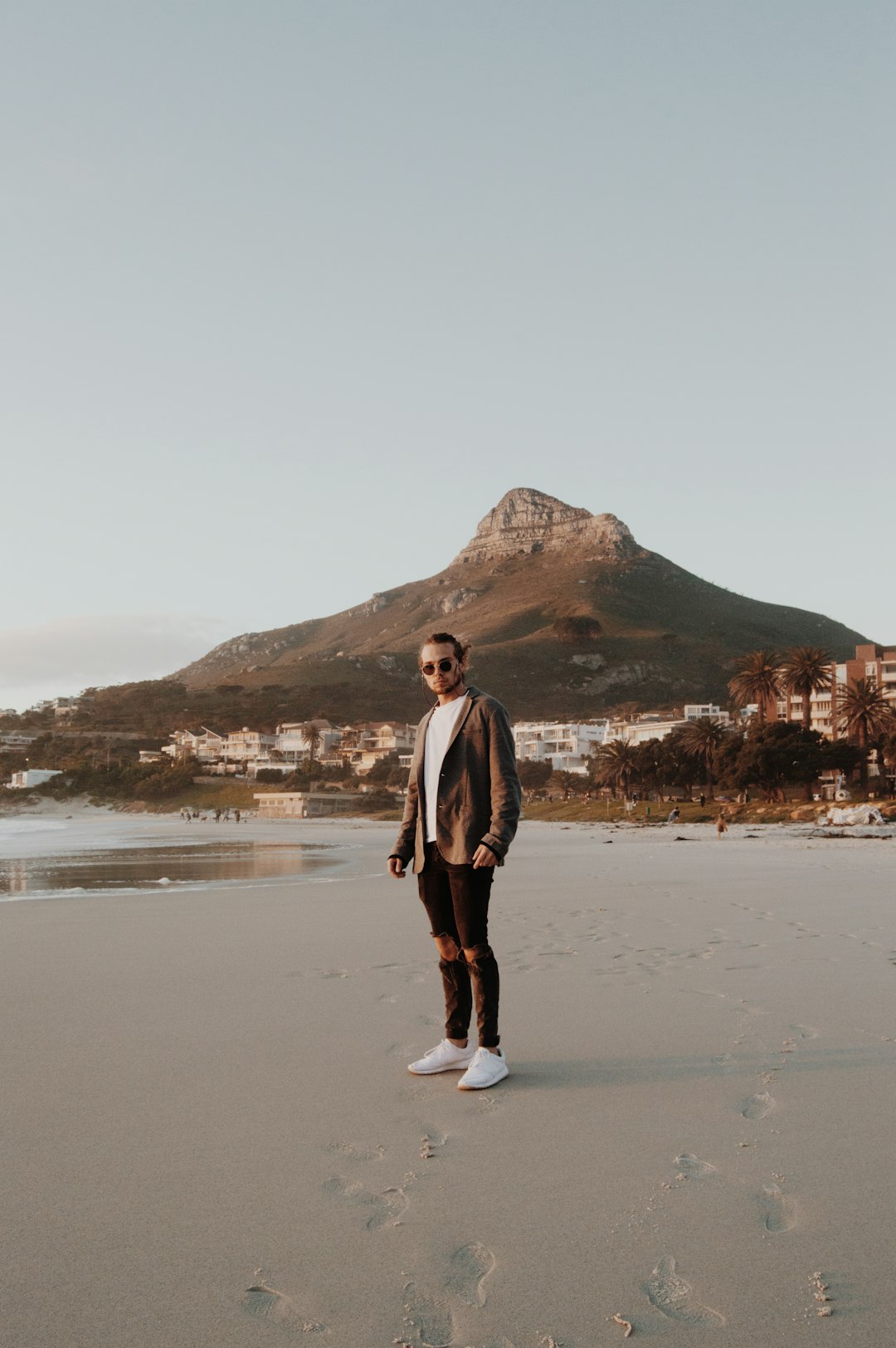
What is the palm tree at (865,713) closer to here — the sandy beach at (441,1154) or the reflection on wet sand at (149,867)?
the reflection on wet sand at (149,867)

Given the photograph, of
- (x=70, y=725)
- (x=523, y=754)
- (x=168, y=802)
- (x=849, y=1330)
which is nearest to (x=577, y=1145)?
(x=849, y=1330)

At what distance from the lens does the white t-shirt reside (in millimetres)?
4906

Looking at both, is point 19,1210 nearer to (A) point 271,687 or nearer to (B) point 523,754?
(B) point 523,754

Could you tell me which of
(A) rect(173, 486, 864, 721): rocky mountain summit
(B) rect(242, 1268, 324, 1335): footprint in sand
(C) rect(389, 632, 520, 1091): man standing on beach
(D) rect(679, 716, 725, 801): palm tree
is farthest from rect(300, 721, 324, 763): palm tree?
(B) rect(242, 1268, 324, 1335): footprint in sand

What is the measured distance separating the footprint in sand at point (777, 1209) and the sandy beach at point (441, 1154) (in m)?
0.01

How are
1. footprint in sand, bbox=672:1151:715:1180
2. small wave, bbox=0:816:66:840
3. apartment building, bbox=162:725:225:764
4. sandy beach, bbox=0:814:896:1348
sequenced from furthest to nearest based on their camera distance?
apartment building, bbox=162:725:225:764 → small wave, bbox=0:816:66:840 → footprint in sand, bbox=672:1151:715:1180 → sandy beach, bbox=0:814:896:1348

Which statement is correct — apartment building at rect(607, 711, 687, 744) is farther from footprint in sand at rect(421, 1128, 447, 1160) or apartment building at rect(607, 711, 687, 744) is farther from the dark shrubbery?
footprint in sand at rect(421, 1128, 447, 1160)

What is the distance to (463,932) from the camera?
476 cm

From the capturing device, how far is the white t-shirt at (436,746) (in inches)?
193

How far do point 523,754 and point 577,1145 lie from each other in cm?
12546

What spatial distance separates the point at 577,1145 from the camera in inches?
143

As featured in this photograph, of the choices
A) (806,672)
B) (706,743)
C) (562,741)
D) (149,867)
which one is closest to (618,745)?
(706,743)

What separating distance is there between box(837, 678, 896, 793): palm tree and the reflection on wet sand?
4538cm

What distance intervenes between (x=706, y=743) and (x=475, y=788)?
69.1m
